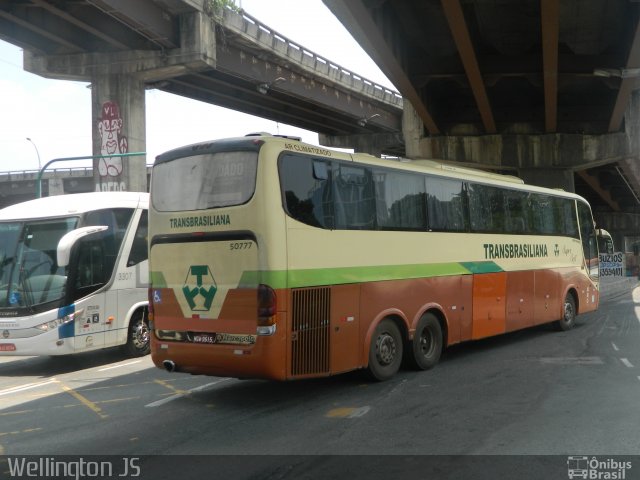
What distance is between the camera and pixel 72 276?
432 inches

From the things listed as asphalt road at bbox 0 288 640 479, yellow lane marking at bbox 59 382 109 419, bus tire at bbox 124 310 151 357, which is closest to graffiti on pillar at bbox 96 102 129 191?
bus tire at bbox 124 310 151 357

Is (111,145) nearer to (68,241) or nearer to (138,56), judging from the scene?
(138,56)

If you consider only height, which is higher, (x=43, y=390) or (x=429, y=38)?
(x=429, y=38)

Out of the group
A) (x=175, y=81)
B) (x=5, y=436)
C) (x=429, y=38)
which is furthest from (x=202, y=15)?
(x=5, y=436)

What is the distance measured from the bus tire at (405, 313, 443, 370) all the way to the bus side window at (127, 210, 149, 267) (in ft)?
19.4

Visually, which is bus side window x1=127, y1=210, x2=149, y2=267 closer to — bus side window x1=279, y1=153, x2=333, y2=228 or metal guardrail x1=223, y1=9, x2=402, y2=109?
bus side window x1=279, y1=153, x2=333, y2=228

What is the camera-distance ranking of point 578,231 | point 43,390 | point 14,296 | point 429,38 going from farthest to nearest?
point 429,38 → point 578,231 → point 14,296 → point 43,390

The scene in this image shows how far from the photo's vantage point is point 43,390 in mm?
9328

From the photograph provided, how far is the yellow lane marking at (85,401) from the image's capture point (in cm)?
752

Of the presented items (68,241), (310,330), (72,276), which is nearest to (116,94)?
(72,276)

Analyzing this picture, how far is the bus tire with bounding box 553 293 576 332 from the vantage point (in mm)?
15132

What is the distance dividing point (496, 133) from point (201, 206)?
21.3 m

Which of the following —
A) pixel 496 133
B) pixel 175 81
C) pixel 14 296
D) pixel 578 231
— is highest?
pixel 175 81

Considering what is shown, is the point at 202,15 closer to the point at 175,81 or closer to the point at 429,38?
the point at 175,81
